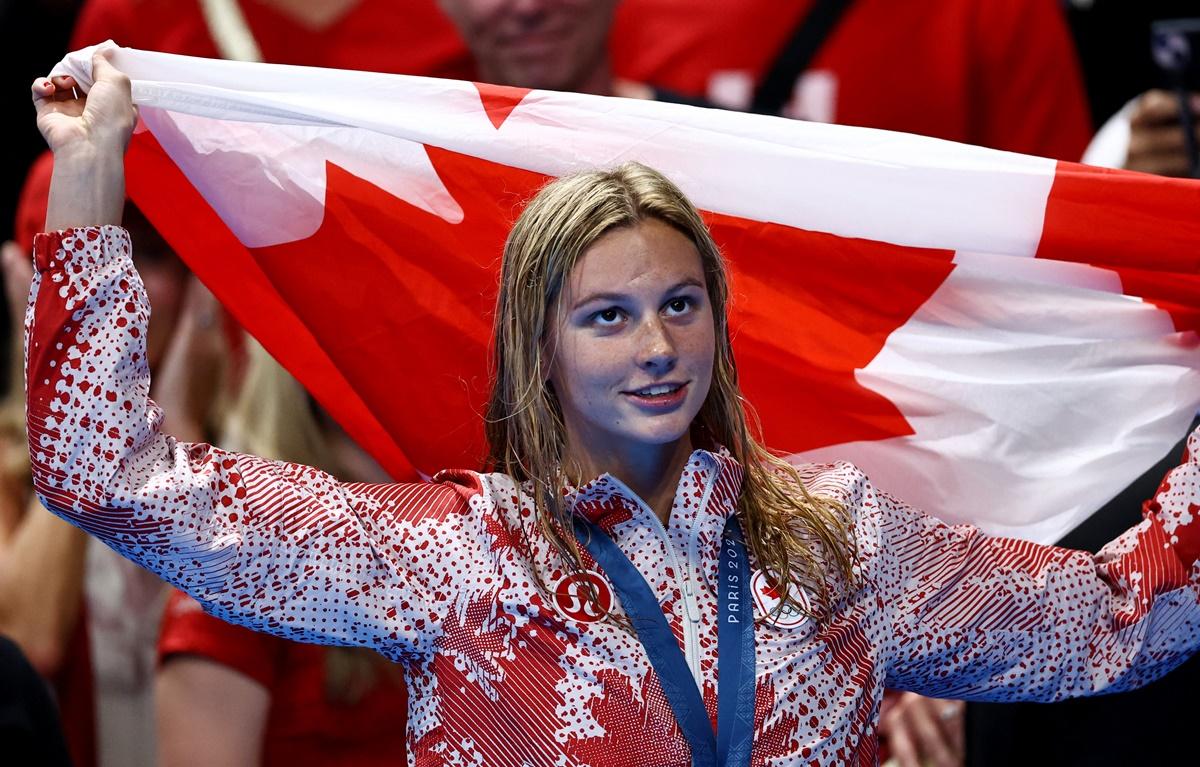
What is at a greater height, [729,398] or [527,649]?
[729,398]

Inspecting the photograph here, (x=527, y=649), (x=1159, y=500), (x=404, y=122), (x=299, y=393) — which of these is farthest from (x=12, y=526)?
(x=1159, y=500)

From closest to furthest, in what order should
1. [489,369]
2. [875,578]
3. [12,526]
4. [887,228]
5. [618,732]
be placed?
1. [618,732]
2. [875,578]
3. [489,369]
4. [887,228]
5. [12,526]

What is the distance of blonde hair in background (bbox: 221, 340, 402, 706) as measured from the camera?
10.2 feet

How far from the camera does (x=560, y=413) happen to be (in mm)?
2332

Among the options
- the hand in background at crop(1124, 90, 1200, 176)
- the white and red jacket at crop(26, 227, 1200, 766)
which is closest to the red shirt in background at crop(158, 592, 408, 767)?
the white and red jacket at crop(26, 227, 1200, 766)

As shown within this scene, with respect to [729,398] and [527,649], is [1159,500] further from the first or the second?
[527,649]

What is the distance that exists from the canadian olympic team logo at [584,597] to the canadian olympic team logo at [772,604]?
20 cm

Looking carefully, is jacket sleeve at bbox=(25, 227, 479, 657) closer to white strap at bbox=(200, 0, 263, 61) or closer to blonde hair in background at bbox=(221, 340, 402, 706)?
blonde hair in background at bbox=(221, 340, 402, 706)

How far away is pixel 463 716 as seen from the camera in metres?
2.17

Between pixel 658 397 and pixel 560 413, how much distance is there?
0.19 meters

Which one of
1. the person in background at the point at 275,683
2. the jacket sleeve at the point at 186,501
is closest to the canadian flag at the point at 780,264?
the jacket sleeve at the point at 186,501

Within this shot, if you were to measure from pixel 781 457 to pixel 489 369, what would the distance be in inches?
20.3

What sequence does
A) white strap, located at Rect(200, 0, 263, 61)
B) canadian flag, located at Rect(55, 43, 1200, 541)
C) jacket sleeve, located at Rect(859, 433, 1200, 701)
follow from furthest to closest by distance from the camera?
white strap, located at Rect(200, 0, 263, 61)
canadian flag, located at Rect(55, 43, 1200, 541)
jacket sleeve, located at Rect(859, 433, 1200, 701)

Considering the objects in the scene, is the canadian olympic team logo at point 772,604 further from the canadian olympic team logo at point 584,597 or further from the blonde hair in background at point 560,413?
the canadian olympic team logo at point 584,597
